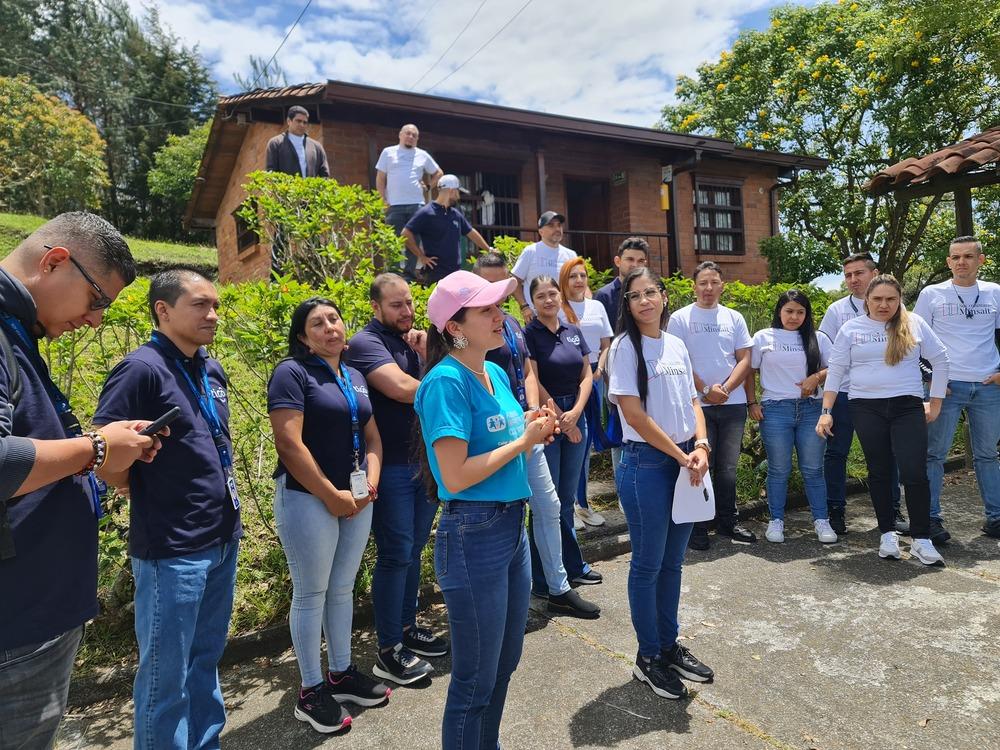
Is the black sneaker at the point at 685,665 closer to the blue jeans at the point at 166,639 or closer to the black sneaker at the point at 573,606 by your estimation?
the black sneaker at the point at 573,606

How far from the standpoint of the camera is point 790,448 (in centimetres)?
513

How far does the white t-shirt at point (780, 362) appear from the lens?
504cm

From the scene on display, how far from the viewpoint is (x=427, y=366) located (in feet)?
7.43

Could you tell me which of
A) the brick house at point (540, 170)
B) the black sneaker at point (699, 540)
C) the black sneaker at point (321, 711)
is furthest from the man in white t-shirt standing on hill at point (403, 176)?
the black sneaker at point (321, 711)

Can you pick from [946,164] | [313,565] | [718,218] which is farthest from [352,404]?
[718,218]

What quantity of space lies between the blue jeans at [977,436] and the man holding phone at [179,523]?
16.7 feet

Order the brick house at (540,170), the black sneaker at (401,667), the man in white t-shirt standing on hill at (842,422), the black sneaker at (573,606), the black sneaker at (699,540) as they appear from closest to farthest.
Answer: the black sneaker at (401,667), the black sneaker at (573,606), the black sneaker at (699,540), the man in white t-shirt standing on hill at (842,422), the brick house at (540,170)

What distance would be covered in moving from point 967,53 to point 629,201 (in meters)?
9.41

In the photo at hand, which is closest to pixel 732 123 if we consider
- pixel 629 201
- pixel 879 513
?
pixel 629 201

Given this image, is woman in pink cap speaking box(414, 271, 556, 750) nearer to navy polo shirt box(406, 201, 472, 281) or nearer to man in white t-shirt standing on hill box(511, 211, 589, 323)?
man in white t-shirt standing on hill box(511, 211, 589, 323)

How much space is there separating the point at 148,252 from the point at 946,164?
20.9 metres

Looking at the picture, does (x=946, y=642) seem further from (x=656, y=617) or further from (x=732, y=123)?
(x=732, y=123)

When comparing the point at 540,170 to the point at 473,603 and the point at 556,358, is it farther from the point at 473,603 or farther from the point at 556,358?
the point at 473,603

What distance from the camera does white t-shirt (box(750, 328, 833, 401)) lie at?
5.04 meters
